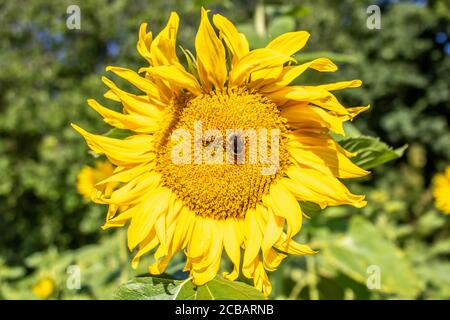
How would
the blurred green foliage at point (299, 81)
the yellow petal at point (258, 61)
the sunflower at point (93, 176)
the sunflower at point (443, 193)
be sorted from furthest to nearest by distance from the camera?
the sunflower at point (443, 193), the sunflower at point (93, 176), the blurred green foliage at point (299, 81), the yellow petal at point (258, 61)

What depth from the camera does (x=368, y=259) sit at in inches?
77.7

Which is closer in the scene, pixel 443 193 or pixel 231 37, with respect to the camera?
pixel 231 37

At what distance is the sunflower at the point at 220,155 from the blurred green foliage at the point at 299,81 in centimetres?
10

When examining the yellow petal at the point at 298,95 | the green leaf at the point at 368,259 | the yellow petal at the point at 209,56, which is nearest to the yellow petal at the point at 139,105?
the yellow petal at the point at 209,56

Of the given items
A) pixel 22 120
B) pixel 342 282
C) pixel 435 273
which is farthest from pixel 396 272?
pixel 22 120

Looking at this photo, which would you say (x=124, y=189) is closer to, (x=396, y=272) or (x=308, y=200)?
(x=308, y=200)

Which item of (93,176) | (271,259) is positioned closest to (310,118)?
(271,259)

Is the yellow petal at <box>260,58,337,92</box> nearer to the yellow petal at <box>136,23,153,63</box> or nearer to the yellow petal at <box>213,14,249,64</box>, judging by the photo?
the yellow petal at <box>213,14,249,64</box>

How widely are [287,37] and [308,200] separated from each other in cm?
31

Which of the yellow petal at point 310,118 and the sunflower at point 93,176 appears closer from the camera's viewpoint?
the yellow petal at point 310,118

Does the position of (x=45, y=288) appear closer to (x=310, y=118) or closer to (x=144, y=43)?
(x=144, y=43)

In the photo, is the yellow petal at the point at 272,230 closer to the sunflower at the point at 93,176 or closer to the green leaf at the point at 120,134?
the green leaf at the point at 120,134

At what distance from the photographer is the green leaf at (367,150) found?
1.11 m

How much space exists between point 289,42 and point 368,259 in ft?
4.16
